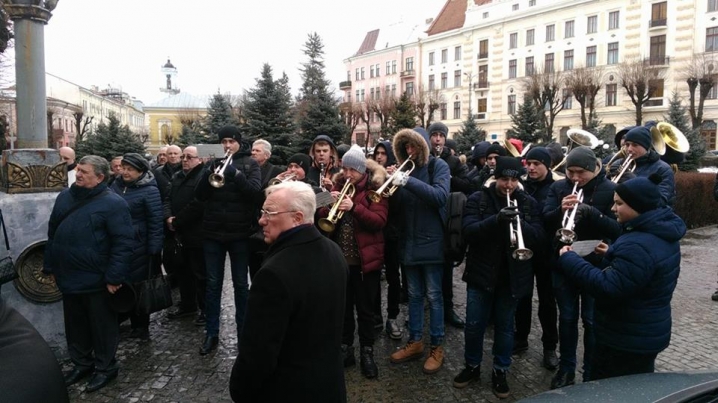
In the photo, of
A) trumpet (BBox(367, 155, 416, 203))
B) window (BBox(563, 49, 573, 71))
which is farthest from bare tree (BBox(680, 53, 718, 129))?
trumpet (BBox(367, 155, 416, 203))

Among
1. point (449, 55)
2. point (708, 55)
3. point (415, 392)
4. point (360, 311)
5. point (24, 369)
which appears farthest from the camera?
point (449, 55)

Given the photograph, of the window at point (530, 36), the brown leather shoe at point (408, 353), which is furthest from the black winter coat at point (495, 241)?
Answer: the window at point (530, 36)

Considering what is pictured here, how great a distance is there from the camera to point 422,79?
61594 mm

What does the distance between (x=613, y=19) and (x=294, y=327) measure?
5087 centimetres

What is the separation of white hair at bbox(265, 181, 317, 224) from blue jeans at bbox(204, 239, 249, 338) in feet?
8.88

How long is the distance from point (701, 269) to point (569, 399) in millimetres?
8479

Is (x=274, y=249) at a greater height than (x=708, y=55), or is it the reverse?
(x=708, y=55)

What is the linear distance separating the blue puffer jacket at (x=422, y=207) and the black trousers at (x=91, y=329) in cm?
276

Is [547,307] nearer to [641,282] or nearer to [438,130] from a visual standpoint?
[641,282]

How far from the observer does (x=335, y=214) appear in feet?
14.5

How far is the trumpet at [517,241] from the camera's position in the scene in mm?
3930

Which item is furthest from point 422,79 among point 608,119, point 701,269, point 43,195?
point 43,195

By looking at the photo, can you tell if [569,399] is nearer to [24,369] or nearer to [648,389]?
[648,389]

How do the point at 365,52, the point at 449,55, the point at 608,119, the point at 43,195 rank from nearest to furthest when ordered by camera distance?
the point at 43,195 < the point at 608,119 < the point at 449,55 < the point at 365,52
